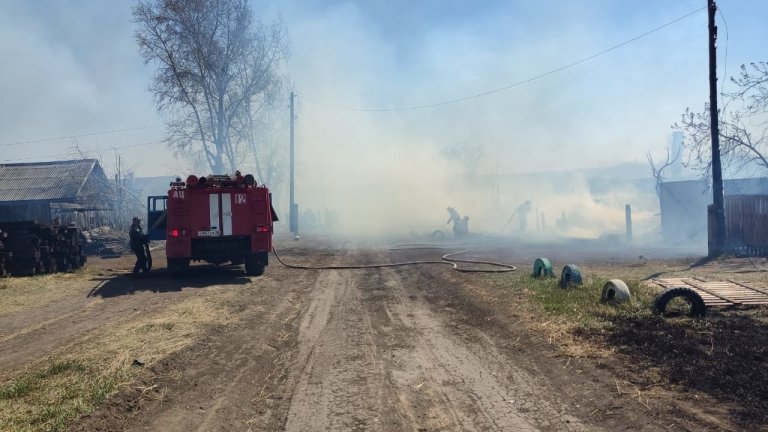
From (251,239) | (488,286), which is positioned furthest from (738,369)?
(251,239)

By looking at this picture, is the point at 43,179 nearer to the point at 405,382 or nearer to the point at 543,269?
the point at 543,269

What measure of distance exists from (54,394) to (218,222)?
9037 millimetres

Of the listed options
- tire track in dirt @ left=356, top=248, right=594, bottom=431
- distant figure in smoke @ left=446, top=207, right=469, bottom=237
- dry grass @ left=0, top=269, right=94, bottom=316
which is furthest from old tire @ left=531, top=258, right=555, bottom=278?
distant figure in smoke @ left=446, top=207, right=469, bottom=237

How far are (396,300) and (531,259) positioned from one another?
804 centimetres

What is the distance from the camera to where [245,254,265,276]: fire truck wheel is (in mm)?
14336

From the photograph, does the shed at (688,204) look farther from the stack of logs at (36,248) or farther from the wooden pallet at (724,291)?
the stack of logs at (36,248)

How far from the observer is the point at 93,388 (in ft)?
16.6

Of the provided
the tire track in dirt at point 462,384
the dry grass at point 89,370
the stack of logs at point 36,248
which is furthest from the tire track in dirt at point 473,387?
the stack of logs at point 36,248

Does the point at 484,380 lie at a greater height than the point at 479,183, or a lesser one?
lesser

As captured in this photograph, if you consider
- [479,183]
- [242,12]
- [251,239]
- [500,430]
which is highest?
[242,12]

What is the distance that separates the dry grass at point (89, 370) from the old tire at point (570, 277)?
246 inches

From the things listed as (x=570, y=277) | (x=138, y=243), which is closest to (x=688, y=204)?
(x=570, y=277)

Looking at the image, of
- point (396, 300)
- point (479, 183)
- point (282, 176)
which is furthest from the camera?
point (479, 183)

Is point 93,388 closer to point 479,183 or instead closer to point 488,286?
point 488,286
